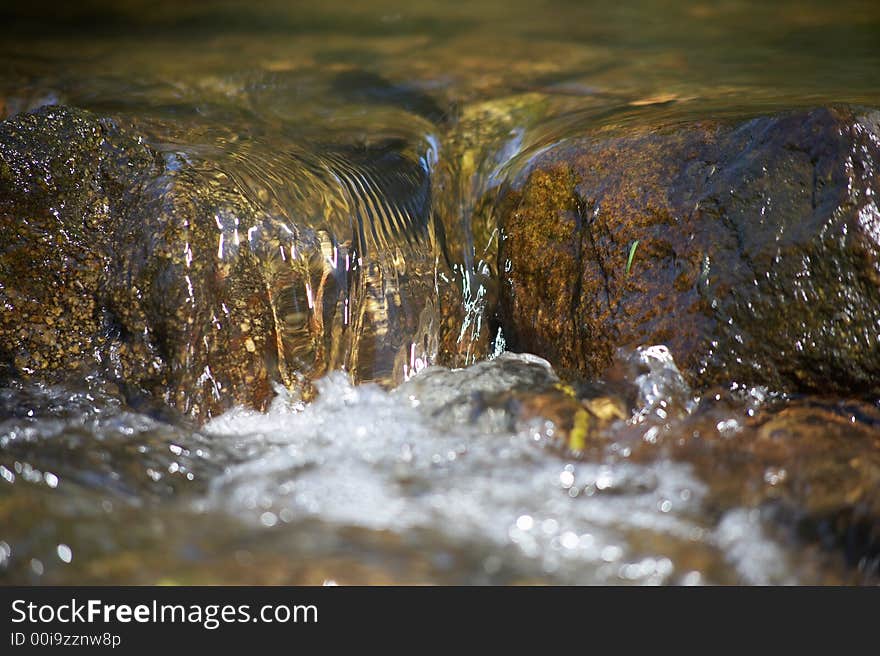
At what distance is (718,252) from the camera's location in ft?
10.2

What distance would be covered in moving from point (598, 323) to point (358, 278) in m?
1.19

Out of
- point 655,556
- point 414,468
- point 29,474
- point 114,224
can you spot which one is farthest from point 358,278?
point 655,556

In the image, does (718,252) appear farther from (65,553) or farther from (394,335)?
(65,553)

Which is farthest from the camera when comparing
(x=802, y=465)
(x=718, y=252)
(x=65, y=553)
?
(x=718, y=252)

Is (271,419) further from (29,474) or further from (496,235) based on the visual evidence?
(496,235)

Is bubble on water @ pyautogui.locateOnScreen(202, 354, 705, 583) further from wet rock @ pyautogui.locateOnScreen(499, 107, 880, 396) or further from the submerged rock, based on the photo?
wet rock @ pyautogui.locateOnScreen(499, 107, 880, 396)

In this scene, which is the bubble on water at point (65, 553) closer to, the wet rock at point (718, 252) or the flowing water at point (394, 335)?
the flowing water at point (394, 335)

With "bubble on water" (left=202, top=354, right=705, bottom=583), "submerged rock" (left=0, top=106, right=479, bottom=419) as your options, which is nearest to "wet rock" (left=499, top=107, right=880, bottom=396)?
"bubble on water" (left=202, top=354, right=705, bottom=583)

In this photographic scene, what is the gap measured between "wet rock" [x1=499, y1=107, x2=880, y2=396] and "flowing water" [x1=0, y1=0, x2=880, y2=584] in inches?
7.7

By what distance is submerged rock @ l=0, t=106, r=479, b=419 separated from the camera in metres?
3.13

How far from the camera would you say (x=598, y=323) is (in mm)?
3326

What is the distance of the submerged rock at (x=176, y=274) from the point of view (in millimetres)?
3131

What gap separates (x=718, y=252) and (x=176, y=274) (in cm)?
228

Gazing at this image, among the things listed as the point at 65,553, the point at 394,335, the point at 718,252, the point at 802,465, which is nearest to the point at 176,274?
the point at 394,335
